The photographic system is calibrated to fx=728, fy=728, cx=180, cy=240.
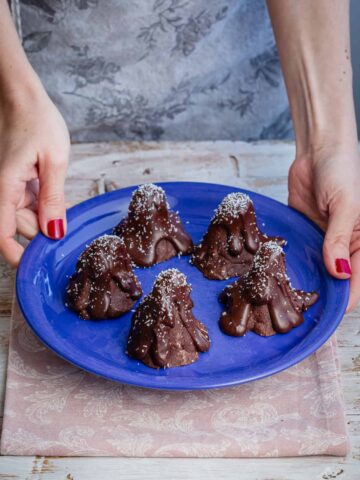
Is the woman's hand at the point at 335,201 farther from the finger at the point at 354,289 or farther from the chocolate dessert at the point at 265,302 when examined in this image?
the chocolate dessert at the point at 265,302

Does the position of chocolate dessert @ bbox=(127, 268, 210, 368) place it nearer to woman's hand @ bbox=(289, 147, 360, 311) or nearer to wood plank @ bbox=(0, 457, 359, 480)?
wood plank @ bbox=(0, 457, 359, 480)

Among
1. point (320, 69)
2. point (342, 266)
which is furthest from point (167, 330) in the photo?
point (320, 69)

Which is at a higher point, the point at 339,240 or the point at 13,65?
the point at 13,65

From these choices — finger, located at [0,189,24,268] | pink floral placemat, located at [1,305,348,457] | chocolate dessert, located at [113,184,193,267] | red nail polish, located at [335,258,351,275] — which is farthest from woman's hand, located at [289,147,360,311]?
finger, located at [0,189,24,268]

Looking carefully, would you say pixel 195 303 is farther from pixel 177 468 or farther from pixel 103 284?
pixel 177 468

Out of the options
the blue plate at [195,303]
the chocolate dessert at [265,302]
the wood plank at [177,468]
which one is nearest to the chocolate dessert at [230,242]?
the blue plate at [195,303]

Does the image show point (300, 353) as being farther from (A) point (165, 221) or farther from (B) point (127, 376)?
(A) point (165, 221)
